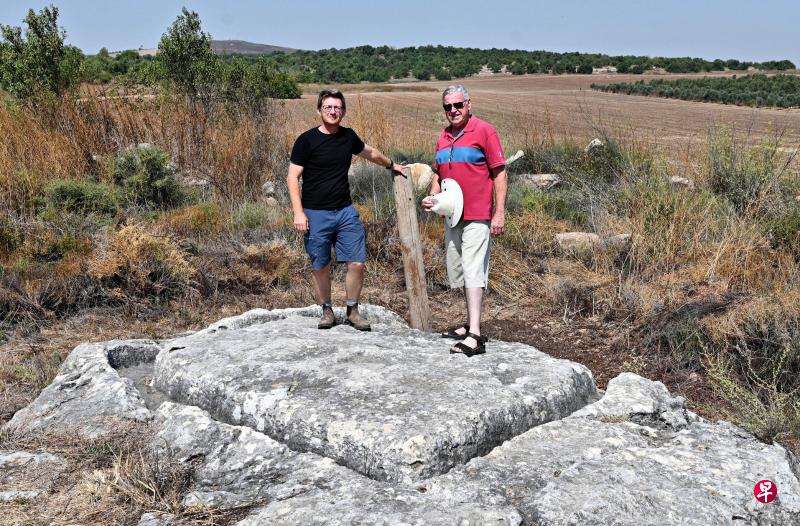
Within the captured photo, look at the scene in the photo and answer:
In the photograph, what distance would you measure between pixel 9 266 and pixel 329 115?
3.87 meters

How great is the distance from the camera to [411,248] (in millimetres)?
5297

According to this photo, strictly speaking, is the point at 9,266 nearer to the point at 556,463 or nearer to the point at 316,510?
the point at 316,510

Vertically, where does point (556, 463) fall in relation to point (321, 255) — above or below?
below

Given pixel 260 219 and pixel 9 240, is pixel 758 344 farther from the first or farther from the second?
pixel 9 240

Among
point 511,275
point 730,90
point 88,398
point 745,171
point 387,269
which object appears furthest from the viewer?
point 730,90

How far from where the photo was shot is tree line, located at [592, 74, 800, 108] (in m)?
23.7

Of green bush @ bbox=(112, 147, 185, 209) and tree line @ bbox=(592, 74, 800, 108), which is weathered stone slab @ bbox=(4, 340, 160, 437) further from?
tree line @ bbox=(592, 74, 800, 108)

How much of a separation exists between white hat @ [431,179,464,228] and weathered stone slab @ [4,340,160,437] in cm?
205

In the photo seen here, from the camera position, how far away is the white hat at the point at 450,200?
4.53 m

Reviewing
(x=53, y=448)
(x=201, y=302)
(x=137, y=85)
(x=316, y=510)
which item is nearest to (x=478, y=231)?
(x=316, y=510)

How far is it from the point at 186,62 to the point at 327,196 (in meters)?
8.12

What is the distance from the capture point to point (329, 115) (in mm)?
4758

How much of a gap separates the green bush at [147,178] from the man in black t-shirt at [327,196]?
14.7 feet

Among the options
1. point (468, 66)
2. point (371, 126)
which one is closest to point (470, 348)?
point (371, 126)
